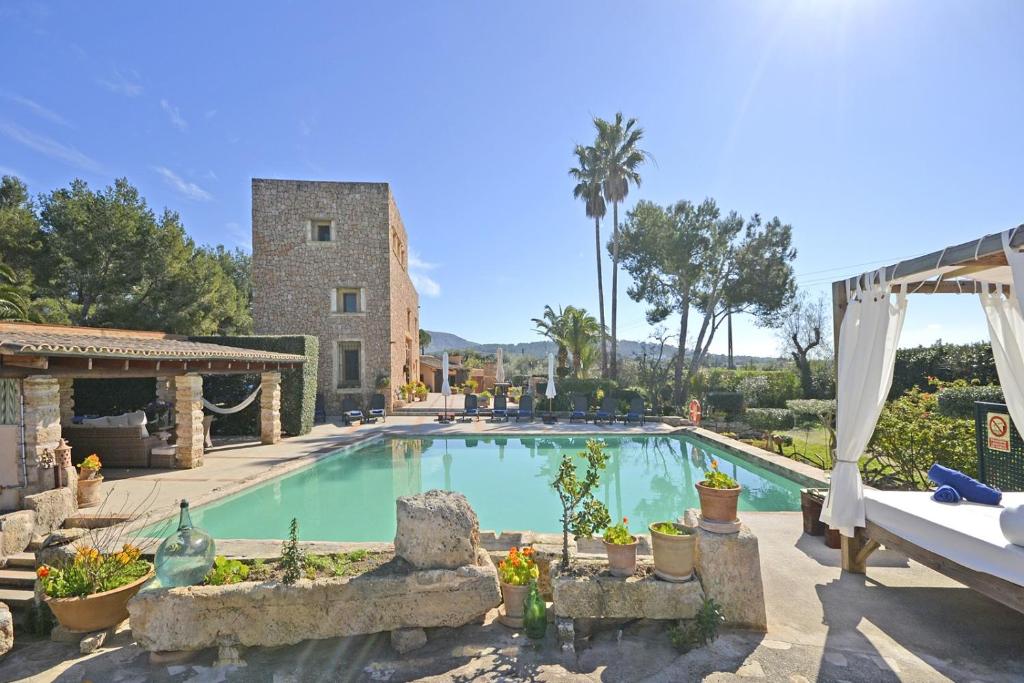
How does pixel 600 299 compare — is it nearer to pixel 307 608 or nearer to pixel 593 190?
pixel 593 190

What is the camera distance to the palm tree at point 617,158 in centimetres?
2162

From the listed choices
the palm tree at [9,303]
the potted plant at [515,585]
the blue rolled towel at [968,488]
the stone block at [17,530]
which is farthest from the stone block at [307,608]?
the palm tree at [9,303]

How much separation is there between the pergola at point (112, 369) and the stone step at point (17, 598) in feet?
7.72

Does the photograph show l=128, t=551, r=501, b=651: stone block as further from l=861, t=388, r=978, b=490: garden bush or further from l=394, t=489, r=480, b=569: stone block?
l=861, t=388, r=978, b=490: garden bush

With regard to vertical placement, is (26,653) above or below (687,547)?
below

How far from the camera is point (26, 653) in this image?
3.45 meters

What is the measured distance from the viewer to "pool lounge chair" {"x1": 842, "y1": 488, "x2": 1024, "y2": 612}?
9.59ft

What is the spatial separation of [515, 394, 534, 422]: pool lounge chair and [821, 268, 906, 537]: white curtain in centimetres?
1238

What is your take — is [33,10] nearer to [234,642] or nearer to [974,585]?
[234,642]

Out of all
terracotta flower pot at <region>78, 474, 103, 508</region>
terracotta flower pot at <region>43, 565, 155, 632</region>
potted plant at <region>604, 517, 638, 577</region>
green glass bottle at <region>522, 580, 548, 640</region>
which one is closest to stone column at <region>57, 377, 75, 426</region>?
terracotta flower pot at <region>78, 474, 103, 508</region>

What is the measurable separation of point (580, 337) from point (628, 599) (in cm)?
1910

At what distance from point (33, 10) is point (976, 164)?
56.5 feet

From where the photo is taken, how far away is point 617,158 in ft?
71.2

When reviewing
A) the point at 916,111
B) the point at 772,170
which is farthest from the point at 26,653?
the point at 772,170
